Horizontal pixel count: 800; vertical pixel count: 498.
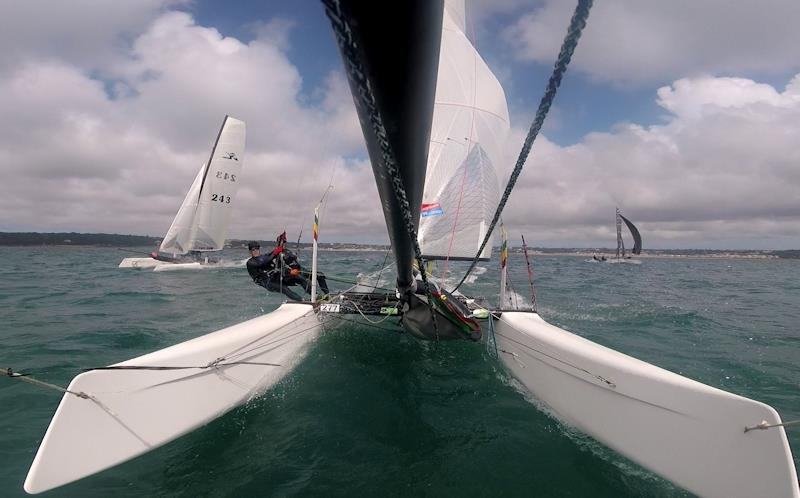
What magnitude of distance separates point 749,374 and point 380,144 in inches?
265

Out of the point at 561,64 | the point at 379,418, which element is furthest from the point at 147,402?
the point at 561,64

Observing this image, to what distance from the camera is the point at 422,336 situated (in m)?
4.63

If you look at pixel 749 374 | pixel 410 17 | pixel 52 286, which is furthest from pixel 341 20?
pixel 52 286

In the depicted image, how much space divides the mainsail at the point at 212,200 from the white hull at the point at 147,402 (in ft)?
76.0

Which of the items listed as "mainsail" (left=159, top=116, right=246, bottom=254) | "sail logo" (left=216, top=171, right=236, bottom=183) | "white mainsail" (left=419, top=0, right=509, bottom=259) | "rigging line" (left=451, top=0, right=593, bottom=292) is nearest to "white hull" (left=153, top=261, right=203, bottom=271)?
"mainsail" (left=159, top=116, right=246, bottom=254)

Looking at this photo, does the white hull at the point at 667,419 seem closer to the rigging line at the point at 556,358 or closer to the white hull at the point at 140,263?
the rigging line at the point at 556,358

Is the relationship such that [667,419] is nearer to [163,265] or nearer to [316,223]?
[316,223]

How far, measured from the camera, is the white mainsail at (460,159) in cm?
933

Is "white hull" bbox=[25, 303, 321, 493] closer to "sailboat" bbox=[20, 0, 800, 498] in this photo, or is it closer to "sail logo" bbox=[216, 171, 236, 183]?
"sailboat" bbox=[20, 0, 800, 498]

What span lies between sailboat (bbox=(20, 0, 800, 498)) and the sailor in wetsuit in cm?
235

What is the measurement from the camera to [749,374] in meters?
5.44

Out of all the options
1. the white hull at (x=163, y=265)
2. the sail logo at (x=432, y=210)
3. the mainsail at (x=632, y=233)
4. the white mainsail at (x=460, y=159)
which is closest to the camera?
the white mainsail at (x=460, y=159)

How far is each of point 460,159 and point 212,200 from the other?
2114 cm

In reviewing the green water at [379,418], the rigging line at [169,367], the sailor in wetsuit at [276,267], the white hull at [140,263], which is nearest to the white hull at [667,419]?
the green water at [379,418]
